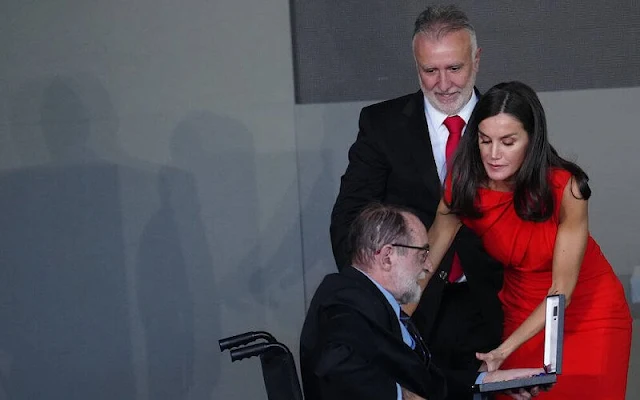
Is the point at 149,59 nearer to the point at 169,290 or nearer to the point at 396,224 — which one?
the point at 169,290

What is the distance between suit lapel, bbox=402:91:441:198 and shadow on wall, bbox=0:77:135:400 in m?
1.71

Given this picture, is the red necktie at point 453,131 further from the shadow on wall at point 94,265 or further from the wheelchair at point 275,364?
the shadow on wall at point 94,265

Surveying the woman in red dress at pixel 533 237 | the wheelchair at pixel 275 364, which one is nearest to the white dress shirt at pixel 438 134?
the woman in red dress at pixel 533 237

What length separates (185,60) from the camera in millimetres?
4574

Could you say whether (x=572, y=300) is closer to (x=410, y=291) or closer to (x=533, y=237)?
(x=533, y=237)

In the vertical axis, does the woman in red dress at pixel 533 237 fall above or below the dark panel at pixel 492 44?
below

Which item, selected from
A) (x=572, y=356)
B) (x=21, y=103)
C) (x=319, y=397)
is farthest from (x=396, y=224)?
(x=21, y=103)

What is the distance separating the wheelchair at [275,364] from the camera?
262 cm

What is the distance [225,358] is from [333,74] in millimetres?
1262

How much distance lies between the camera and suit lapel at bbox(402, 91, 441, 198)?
329 centimetres

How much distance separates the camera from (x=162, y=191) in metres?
4.65

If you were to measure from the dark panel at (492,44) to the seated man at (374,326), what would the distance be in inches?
72.3

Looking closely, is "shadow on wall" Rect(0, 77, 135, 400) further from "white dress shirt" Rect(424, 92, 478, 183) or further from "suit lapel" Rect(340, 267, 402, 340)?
"suit lapel" Rect(340, 267, 402, 340)

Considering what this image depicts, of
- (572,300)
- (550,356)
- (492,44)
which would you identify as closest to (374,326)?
(550,356)
